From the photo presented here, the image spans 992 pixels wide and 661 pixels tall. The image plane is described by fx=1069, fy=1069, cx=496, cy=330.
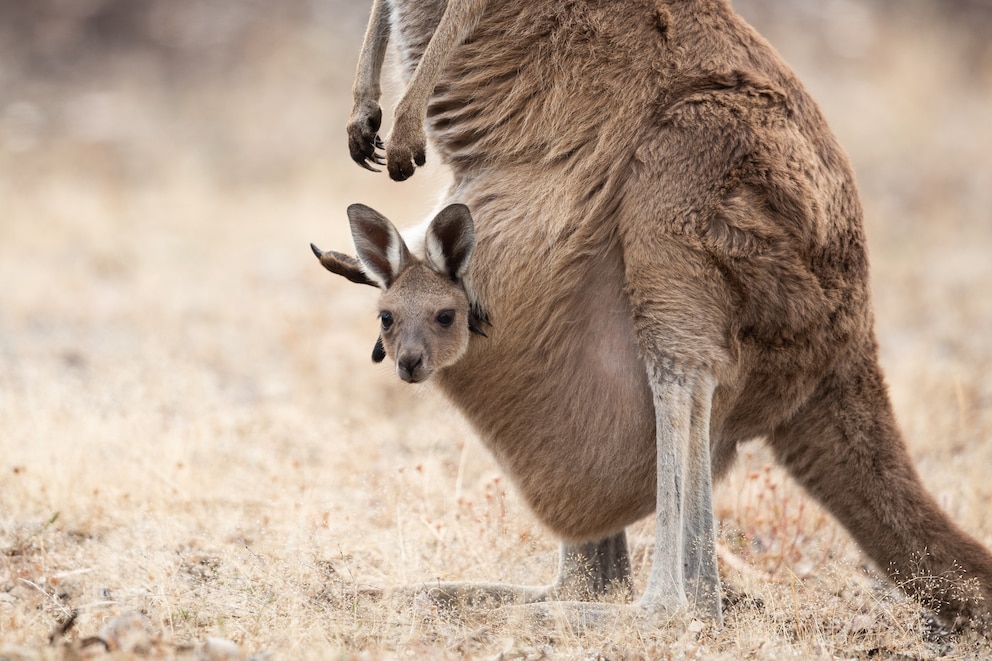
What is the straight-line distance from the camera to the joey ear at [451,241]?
310 cm

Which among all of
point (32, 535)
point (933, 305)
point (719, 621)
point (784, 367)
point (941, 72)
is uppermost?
point (941, 72)

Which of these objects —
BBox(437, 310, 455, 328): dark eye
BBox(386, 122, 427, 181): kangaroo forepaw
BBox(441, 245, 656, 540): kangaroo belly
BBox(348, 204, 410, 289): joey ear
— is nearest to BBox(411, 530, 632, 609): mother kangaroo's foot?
BBox(441, 245, 656, 540): kangaroo belly

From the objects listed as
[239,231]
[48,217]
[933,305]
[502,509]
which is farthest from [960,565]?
[48,217]

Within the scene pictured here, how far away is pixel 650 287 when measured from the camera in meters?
3.04

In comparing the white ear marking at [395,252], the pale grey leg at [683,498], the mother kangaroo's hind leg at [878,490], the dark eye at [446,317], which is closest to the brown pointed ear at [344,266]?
the white ear marking at [395,252]

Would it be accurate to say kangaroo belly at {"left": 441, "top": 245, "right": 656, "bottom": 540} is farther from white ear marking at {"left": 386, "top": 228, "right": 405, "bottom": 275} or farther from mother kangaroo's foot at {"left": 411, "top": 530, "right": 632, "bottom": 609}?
white ear marking at {"left": 386, "top": 228, "right": 405, "bottom": 275}

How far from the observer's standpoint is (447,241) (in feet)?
10.4

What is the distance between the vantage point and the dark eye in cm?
310

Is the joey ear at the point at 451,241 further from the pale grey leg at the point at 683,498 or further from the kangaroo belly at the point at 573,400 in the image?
the pale grey leg at the point at 683,498

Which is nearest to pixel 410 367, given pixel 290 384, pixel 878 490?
pixel 878 490

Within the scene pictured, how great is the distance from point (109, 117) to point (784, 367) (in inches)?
411

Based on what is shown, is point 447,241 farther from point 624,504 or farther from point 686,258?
point 624,504

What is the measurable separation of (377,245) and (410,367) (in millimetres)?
450

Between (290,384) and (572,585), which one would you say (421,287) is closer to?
(572,585)
